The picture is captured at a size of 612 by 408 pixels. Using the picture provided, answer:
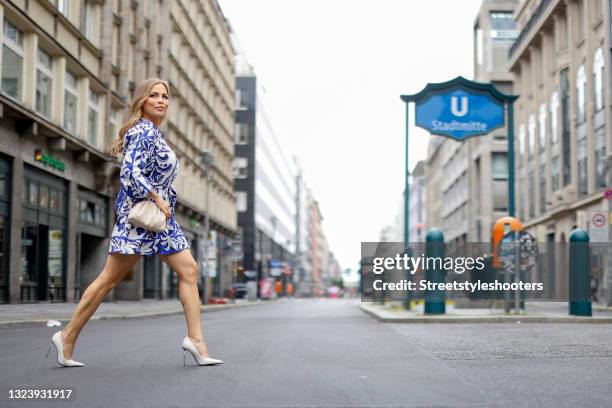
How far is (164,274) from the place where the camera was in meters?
41.5

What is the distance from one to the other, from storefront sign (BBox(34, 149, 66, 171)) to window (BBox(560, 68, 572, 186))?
26.2 metres

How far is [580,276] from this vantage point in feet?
53.2

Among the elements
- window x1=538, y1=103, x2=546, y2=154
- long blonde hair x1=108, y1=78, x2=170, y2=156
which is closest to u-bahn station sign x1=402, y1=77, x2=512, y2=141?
long blonde hair x1=108, y1=78, x2=170, y2=156

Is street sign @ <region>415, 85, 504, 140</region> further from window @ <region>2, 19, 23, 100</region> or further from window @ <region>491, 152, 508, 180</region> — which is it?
window @ <region>491, 152, 508, 180</region>

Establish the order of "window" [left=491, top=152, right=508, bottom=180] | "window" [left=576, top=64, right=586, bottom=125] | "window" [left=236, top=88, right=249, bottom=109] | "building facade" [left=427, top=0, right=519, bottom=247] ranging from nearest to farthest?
"window" [left=576, top=64, right=586, bottom=125] < "building facade" [left=427, top=0, right=519, bottom=247] < "window" [left=491, top=152, right=508, bottom=180] < "window" [left=236, top=88, right=249, bottom=109]

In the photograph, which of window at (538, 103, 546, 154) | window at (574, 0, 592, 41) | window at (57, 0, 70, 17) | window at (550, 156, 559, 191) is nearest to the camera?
window at (57, 0, 70, 17)

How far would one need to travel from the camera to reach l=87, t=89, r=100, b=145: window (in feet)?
95.5

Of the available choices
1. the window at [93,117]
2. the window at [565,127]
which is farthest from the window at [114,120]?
the window at [565,127]

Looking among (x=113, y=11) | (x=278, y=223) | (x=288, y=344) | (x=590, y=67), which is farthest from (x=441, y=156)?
(x=288, y=344)

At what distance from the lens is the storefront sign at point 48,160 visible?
77.4 ft

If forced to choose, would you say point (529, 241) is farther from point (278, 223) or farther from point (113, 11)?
point (278, 223)

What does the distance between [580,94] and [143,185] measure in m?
37.7

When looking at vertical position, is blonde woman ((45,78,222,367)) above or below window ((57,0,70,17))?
below

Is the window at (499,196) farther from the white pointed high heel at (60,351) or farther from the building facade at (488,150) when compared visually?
the white pointed high heel at (60,351)
